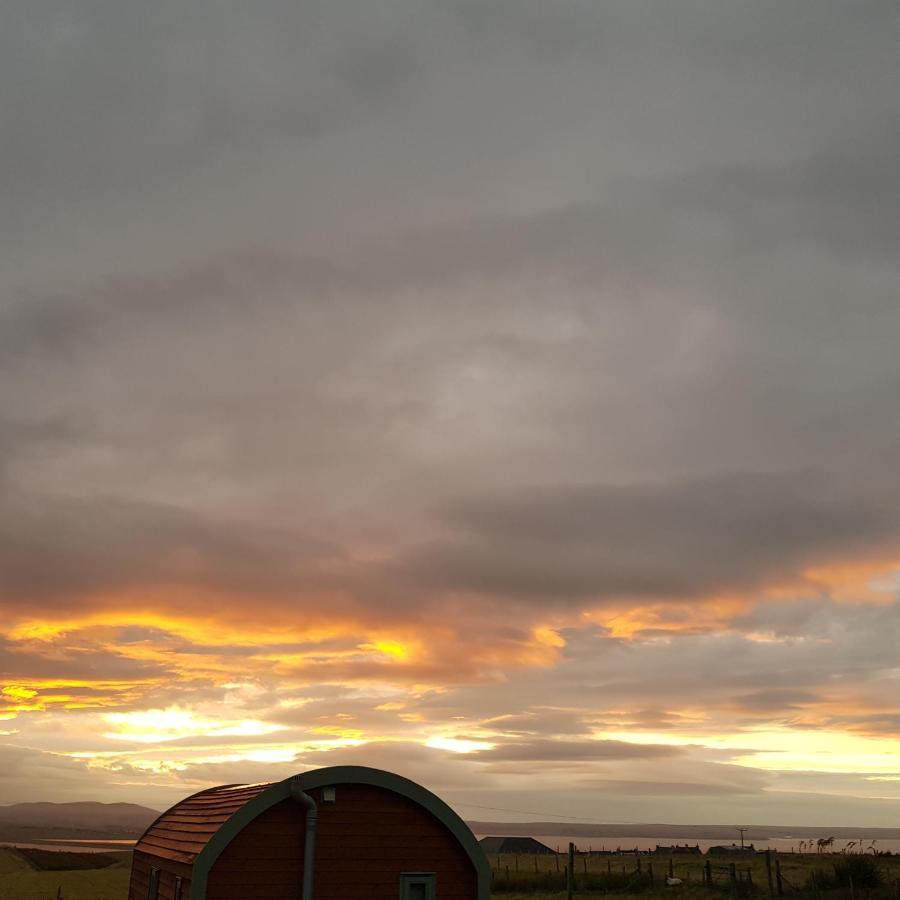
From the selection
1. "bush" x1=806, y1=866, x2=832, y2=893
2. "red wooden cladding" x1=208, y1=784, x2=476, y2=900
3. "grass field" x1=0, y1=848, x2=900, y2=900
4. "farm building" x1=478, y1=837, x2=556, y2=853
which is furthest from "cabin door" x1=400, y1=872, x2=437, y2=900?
"farm building" x1=478, y1=837, x2=556, y2=853

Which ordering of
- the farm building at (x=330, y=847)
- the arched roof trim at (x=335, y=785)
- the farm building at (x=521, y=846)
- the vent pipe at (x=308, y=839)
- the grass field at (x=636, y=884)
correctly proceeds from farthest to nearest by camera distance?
the farm building at (x=521, y=846), the grass field at (x=636, y=884), the vent pipe at (x=308, y=839), the farm building at (x=330, y=847), the arched roof trim at (x=335, y=785)

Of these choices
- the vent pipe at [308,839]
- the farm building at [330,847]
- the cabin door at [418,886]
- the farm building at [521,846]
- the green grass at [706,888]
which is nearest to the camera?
the farm building at [330,847]

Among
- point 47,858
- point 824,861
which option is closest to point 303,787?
point 824,861

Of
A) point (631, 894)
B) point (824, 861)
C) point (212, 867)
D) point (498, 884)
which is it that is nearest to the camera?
point (212, 867)

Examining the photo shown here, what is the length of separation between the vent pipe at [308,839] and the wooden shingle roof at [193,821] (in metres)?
1.22

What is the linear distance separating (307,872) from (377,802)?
2442 millimetres

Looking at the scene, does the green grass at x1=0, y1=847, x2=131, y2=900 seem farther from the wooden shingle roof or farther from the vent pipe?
the vent pipe

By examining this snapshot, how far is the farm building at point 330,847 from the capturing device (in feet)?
72.5

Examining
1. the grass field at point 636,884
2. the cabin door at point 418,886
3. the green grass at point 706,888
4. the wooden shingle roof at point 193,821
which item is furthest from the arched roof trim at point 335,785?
the green grass at point 706,888

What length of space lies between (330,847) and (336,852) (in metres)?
0.21

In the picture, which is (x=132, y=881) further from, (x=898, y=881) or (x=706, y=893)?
(x=898, y=881)

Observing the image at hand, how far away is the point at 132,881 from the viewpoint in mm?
30188

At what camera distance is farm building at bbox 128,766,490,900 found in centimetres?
2209

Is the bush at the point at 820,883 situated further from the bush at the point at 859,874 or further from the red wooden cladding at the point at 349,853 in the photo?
the red wooden cladding at the point at 349,853
